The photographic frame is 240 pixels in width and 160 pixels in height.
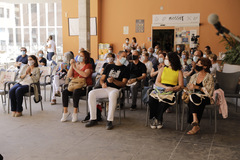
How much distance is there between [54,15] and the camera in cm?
1780

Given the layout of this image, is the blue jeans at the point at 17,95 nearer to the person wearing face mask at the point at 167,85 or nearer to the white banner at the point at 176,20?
the person wearing face mask at the point at 167,85

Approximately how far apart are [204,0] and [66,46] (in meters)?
7.02

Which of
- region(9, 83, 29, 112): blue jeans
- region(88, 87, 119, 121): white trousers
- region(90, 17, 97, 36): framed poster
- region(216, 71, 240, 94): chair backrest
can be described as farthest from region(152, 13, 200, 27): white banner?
region(9, 83, 29, 112): blue jeans

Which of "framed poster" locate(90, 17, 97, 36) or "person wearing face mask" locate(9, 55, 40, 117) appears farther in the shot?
"framed poster" locate(90, 17, 97, 36)

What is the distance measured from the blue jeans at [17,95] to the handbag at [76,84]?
3.43ft

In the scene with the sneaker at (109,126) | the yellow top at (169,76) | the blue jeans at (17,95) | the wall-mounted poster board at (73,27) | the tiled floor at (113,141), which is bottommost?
the tiled floor at (113,141)

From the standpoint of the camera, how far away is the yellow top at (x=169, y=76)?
4.87m

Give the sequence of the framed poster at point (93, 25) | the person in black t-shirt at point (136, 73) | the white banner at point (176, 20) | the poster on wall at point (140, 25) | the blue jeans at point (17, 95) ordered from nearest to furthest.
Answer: the blue jeans at point (17, 95)
the person in black t-shirt at point (136, 73)
the white banner at point (176, 20)
the poster on wall at point (140, 25)
the framed poster at point (93, 25)

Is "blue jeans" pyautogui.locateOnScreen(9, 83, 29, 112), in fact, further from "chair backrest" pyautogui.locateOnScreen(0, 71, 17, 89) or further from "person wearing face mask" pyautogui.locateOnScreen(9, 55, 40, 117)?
"chair backrest" pyautogui.locateOnScreen(0, 71, 17, 89)

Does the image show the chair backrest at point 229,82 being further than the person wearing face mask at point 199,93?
Yes

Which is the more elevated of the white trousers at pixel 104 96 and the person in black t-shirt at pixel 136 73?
the person in black t-shirt at pixel 136 73

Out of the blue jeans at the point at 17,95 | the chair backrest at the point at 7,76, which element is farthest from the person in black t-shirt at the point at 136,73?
the chair backrest at the point at 7,76

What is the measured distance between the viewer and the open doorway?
12.6 meters

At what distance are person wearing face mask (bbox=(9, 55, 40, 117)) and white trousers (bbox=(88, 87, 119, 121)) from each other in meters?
1.57
